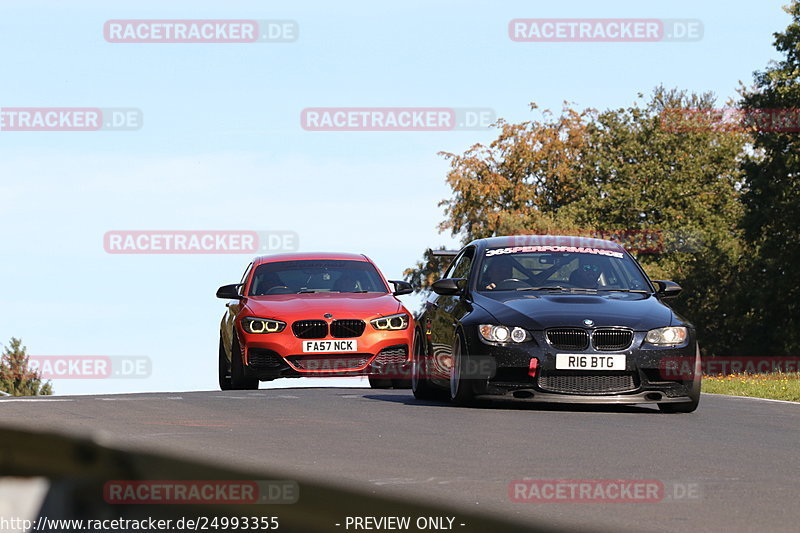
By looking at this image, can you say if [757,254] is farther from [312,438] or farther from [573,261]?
[312,438]

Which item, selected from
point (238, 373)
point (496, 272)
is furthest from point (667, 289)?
point (238, 373)

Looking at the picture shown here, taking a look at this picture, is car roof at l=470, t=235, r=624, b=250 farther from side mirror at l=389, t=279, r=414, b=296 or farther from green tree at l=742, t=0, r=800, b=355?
green tree at l=742, t=0, r=800, b=355

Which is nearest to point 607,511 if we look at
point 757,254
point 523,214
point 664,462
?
point 664,462

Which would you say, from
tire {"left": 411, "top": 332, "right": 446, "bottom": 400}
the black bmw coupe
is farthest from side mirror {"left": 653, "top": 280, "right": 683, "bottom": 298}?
tire {"left": 411, "top": 332, "right": 446, "bottom": 400}

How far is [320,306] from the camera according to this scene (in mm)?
18500

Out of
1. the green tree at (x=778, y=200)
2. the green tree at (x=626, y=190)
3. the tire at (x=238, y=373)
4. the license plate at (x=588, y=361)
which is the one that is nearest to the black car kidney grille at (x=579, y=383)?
the license plate at (x=588, y=361)

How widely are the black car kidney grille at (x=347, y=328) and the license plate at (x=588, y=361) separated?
572cm

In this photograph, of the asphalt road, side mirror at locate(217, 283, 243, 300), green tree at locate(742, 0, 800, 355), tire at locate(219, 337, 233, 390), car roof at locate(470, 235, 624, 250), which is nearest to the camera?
the asphalt road

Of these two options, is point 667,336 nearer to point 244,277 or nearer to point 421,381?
point 421,381

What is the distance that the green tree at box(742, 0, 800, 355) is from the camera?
4722 cm

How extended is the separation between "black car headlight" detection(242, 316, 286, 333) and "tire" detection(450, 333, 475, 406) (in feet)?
15.5

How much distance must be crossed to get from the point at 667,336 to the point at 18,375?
114472 mm

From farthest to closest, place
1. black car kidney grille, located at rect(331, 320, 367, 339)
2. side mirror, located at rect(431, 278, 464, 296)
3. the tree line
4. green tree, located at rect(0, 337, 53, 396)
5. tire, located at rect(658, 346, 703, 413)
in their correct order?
1. green tree, located at rect(0, 337, 53, 396)
2. the tree line
3. black car kidney grille, located at rect(331, 320, 367, 339)
4. side mirror, located at rect(431, 278, 464, 296)
5. tire, located at rect(658, 346, 703, 413)

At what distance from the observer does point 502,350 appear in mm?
12969
